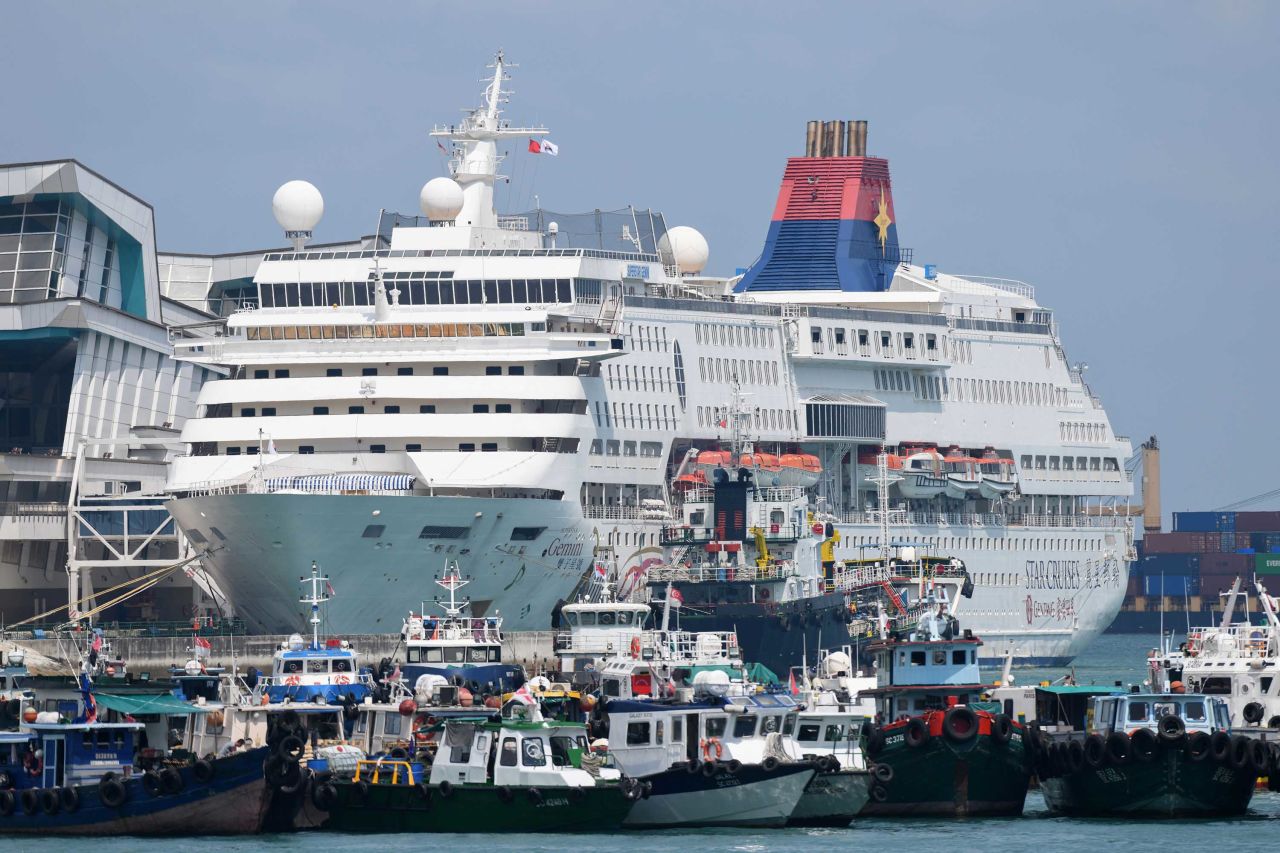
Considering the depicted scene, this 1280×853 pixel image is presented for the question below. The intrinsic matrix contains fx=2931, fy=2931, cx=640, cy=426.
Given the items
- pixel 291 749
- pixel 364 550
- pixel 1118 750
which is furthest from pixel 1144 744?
pixel 364 550

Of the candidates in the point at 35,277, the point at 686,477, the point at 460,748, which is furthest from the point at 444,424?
the point at 460,748

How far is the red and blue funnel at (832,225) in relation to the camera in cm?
11675

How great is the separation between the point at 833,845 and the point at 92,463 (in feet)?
170

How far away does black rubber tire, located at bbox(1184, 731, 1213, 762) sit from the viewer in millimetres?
55750

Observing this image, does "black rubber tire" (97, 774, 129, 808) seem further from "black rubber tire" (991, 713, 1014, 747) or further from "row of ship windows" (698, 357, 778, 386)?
"row of ship windows" (698, 357, 778, 386)

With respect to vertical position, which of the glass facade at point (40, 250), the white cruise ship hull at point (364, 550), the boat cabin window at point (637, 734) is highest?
the glass facade at point (40, 250)

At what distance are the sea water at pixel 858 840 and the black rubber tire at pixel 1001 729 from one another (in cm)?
167

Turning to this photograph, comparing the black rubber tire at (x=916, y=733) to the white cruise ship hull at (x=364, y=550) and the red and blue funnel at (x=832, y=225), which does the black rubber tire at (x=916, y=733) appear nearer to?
the white cruise ship hull at (x=364, y=550)

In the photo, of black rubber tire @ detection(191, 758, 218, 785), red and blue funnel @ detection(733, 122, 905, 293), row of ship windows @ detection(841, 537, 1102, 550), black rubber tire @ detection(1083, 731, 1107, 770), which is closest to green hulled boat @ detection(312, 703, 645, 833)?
black rubber tire @ detection(191, 758, 218, 785)

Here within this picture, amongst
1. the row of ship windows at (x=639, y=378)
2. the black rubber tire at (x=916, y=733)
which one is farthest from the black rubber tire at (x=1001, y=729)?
the row of ship windows at (x=639, y=378)

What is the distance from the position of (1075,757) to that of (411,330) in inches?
1475

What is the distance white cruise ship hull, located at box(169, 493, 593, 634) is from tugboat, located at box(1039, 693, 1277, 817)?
2950 cm

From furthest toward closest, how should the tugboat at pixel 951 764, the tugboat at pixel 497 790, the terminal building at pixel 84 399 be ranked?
the terminal building at pixel 84 399
the tugboat at pixel 951 764
the tugboat at pixel 497 790

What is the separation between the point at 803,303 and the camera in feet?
359
